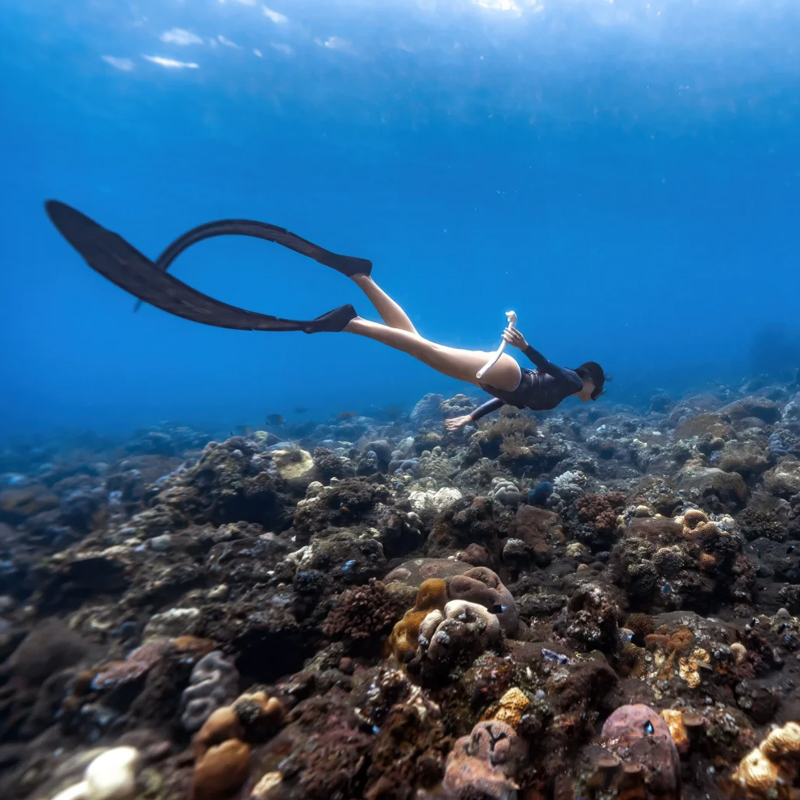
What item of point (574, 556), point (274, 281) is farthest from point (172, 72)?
point (274, 281)

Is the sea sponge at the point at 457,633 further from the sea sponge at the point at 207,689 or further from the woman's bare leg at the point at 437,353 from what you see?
the woman's bare leg at the point at 437,353

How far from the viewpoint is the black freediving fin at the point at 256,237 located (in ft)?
19.0

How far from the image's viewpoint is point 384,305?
7.54m

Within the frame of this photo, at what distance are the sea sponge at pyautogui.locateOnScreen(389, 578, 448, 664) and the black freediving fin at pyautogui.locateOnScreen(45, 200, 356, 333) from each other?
12.8ft

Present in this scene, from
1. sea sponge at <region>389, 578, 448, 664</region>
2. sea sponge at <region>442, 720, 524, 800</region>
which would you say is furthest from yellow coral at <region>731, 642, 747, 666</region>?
sea sponge at <region>389, 578, 448, 664</region>

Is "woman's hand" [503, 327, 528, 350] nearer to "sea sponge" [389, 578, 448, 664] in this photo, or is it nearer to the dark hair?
the dark hair

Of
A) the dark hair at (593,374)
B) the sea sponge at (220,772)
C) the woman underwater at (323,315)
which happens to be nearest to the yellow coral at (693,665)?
the sea sponge at (220,772)

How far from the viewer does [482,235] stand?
2482 inches

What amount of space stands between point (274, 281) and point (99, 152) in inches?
2236

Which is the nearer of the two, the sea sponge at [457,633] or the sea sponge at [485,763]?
the sea sponge at [485,763]

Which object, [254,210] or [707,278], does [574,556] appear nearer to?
[254,210]

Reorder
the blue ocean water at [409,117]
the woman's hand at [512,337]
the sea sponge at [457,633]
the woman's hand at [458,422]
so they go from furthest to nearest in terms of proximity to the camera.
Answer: the blue ocean water at [409,117], the woman's hand at [458,422], the woman's hand at [512,337], the sea sponge at [457,633]

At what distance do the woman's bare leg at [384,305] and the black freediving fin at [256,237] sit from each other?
0.54 ft

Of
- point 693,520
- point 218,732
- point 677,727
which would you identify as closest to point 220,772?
point 218,732
